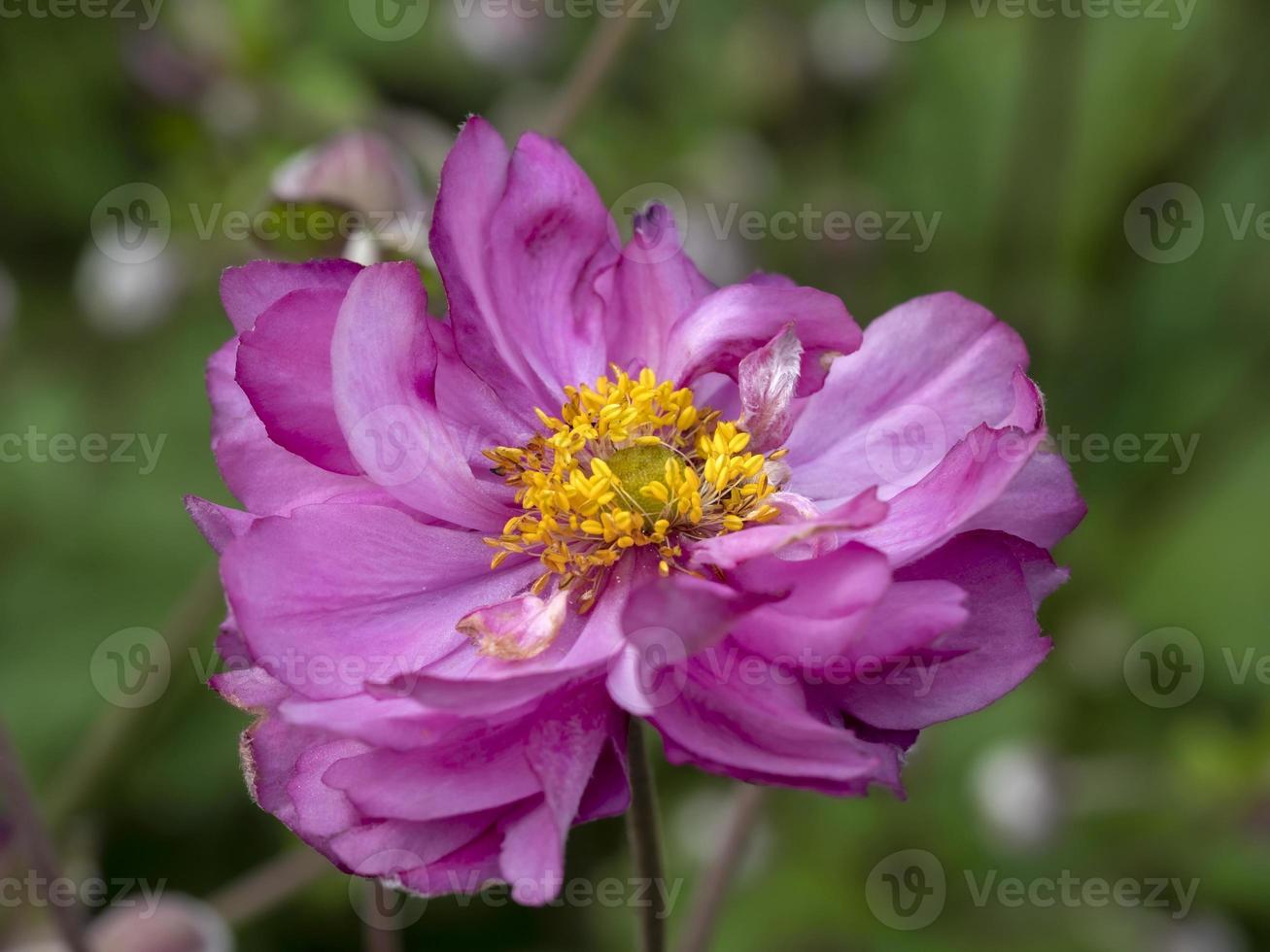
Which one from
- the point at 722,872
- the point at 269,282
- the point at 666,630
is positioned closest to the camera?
the point at 666,630

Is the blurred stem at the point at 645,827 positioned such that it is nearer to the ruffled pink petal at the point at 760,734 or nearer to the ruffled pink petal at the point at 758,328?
the ruffled pink petal at the point at 760,734

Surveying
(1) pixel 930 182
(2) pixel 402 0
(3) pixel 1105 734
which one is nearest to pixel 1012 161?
(1) pixel 930 182

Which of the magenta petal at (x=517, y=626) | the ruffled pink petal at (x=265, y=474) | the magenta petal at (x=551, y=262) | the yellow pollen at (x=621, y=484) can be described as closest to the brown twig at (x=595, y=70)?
the magenta petal at (x=551, y=262)

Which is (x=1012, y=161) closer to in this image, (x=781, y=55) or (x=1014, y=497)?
(x=781, y=55)

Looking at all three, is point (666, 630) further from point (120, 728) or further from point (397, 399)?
point (120, 728)

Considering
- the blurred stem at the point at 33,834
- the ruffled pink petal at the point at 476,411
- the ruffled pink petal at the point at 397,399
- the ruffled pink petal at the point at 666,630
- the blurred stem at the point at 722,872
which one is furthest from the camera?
the blurred stem at the point at 722,872

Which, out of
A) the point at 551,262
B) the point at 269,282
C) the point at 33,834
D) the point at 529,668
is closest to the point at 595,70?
the point at 551,262

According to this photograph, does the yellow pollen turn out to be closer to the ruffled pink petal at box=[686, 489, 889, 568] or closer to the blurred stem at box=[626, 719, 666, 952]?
the ruffled pink petal at box=[686, 489, 889, 568]
